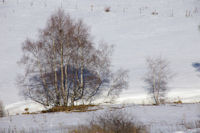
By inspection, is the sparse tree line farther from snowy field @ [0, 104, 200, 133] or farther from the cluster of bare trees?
snowy field @ [0, 104, 200, 133]

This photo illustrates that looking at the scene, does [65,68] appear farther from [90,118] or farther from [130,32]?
[130,32]

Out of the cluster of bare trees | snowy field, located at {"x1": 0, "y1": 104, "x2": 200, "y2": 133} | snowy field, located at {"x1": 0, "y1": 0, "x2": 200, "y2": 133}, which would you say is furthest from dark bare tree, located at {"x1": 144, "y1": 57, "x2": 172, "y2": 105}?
snowy field, located at {"x1": 0, "y1": 104, "x2": 200, "y2": 133}

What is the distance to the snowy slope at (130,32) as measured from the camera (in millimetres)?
12836

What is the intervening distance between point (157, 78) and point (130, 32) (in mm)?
5340

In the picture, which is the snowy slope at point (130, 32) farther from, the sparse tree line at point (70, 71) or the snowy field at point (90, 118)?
the snowy field at point (90, 118)

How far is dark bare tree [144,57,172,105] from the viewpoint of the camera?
12.2 metres

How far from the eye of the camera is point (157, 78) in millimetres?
12789

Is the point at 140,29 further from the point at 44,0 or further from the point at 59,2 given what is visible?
the point at 44,0

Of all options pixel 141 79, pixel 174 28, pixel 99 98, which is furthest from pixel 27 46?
pixel 174 28

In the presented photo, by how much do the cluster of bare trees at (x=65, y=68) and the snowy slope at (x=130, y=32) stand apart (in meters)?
1.11

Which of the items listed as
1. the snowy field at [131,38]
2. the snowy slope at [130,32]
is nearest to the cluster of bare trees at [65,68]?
the snowy field at [131,38]

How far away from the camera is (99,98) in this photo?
12070mm

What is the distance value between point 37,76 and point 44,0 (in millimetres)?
8947

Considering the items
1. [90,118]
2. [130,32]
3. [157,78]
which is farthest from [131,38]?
[90,118]
